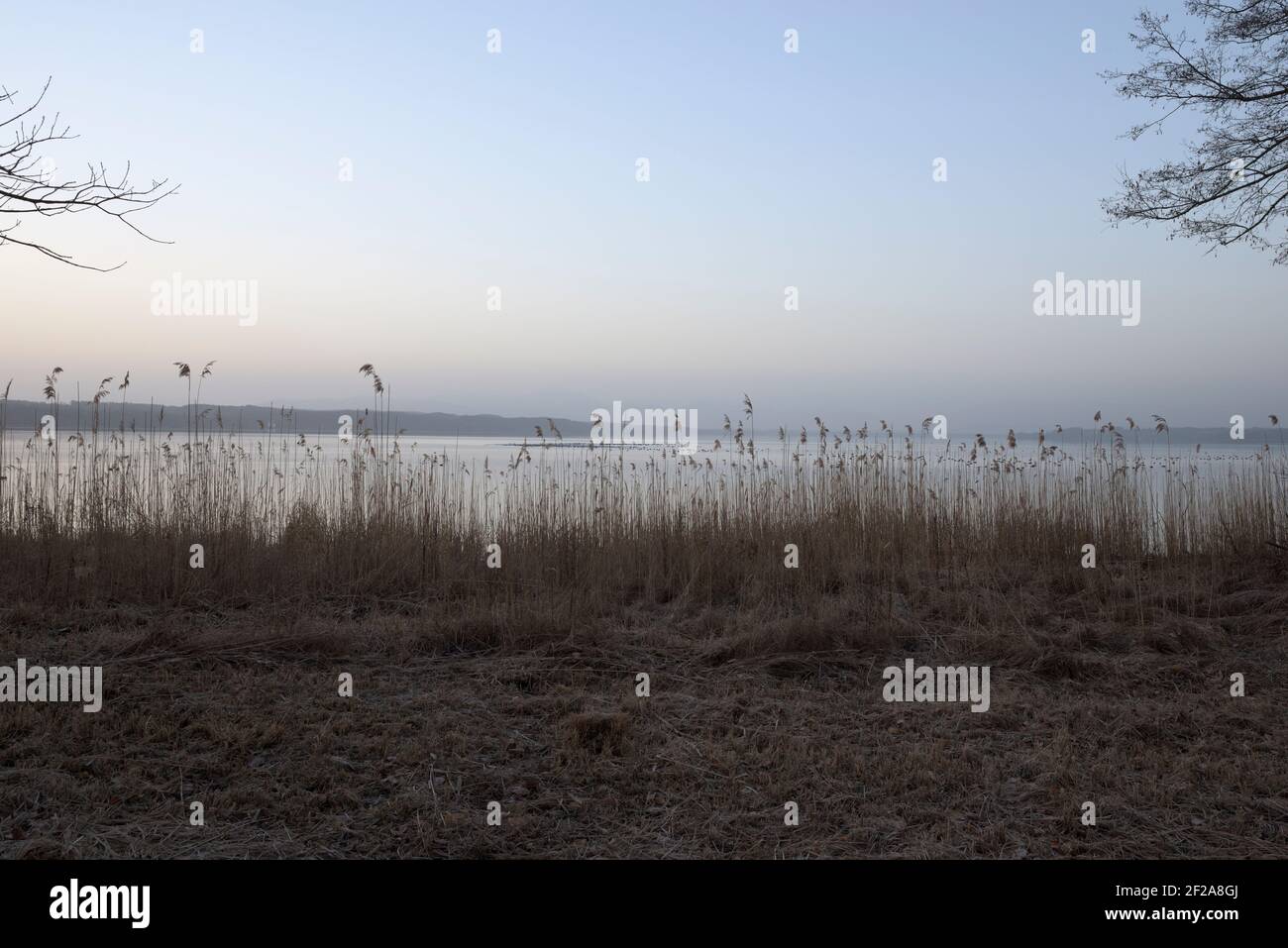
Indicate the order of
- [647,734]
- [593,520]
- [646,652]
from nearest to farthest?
[647,734], [646,652], [593,520]

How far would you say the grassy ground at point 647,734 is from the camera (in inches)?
123

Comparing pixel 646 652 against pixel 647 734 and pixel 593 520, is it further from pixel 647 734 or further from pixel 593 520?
pixel 593 520

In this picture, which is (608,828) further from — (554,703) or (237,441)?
(237,441)

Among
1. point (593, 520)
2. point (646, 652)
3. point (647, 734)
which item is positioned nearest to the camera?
point (647, 734)

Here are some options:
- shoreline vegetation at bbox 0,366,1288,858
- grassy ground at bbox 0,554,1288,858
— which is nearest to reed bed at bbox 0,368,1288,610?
shoreline vegetation at bbox 0,366,1288,858

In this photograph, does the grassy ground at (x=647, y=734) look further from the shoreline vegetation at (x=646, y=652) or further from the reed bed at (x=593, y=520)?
the reed bed at (x=593, y=520)

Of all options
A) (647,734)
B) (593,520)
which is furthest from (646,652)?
(593,520)

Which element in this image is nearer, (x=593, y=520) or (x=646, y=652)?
(x=646, y=652)

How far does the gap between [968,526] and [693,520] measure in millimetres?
2515

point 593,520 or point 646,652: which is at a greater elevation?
point 593,520

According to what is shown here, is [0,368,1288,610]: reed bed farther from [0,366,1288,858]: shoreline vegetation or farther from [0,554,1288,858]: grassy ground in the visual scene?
[0,554,1288,858]: grassy ground

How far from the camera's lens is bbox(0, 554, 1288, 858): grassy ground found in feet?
10.3

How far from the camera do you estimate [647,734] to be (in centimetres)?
403
